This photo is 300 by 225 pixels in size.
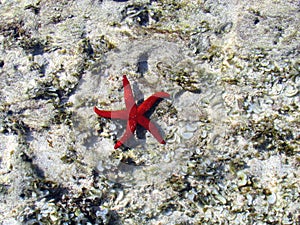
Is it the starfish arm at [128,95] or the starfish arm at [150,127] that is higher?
the starfish arm at [128,95]

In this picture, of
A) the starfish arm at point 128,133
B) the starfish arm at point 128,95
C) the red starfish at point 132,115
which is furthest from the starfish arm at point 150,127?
the starfish arm at point 128,95

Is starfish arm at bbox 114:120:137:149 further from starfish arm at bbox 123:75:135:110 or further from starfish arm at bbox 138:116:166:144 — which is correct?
starfish arm at bbox 123:75:135:110

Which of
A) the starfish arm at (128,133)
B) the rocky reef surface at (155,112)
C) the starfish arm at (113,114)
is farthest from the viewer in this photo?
the starfish arm at (113,114)

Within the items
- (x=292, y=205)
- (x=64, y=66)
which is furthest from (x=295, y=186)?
(x=64, y=66)

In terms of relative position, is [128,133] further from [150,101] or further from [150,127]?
[150,101]

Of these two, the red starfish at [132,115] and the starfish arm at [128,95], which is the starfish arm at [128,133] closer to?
the red starfish at [132,115]

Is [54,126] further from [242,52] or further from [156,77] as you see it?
[242,52]
